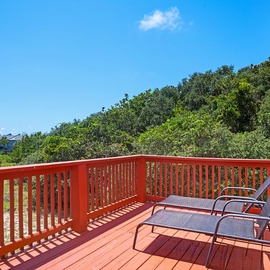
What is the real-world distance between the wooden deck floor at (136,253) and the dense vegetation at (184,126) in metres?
5.23

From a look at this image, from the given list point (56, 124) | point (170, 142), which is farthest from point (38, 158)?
point (56, 124)

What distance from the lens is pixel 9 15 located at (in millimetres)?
15258

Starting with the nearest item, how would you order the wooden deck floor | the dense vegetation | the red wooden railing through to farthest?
the wooden deck floor
the red wooden railing
the dense vegetation

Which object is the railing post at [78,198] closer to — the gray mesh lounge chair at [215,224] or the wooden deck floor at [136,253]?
the wooden deck floor at [136,253]

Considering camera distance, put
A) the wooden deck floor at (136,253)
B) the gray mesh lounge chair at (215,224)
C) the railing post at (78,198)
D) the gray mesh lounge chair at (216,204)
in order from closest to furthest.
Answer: the gray mesh lounge chair at (215,224) < the wooden deck floor at (136,253) < the gray mesh lounge chair at (216,204) < the railing post at (78,198)

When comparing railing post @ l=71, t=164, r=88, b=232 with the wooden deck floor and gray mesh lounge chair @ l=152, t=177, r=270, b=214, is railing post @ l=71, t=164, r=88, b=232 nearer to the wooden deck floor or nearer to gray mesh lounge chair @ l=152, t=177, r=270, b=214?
the wooden deck floor

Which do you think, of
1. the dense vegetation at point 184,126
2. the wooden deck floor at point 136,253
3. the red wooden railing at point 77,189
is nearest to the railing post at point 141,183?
the red wooden railing at point 77,189

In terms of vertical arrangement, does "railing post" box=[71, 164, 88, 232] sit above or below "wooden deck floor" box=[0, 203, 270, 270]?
above

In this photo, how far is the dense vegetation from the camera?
848 cm

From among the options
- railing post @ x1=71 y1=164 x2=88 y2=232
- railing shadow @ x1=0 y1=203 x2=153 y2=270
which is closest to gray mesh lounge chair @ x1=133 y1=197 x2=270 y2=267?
railing shadow @ x1=0 y1=203 x2=153 y2=270

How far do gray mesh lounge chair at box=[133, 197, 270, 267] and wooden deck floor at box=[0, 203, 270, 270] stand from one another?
237 millimetres

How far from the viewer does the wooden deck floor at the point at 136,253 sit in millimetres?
2662

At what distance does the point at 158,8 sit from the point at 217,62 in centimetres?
989

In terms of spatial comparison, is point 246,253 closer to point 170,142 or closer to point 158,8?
point 170,142
